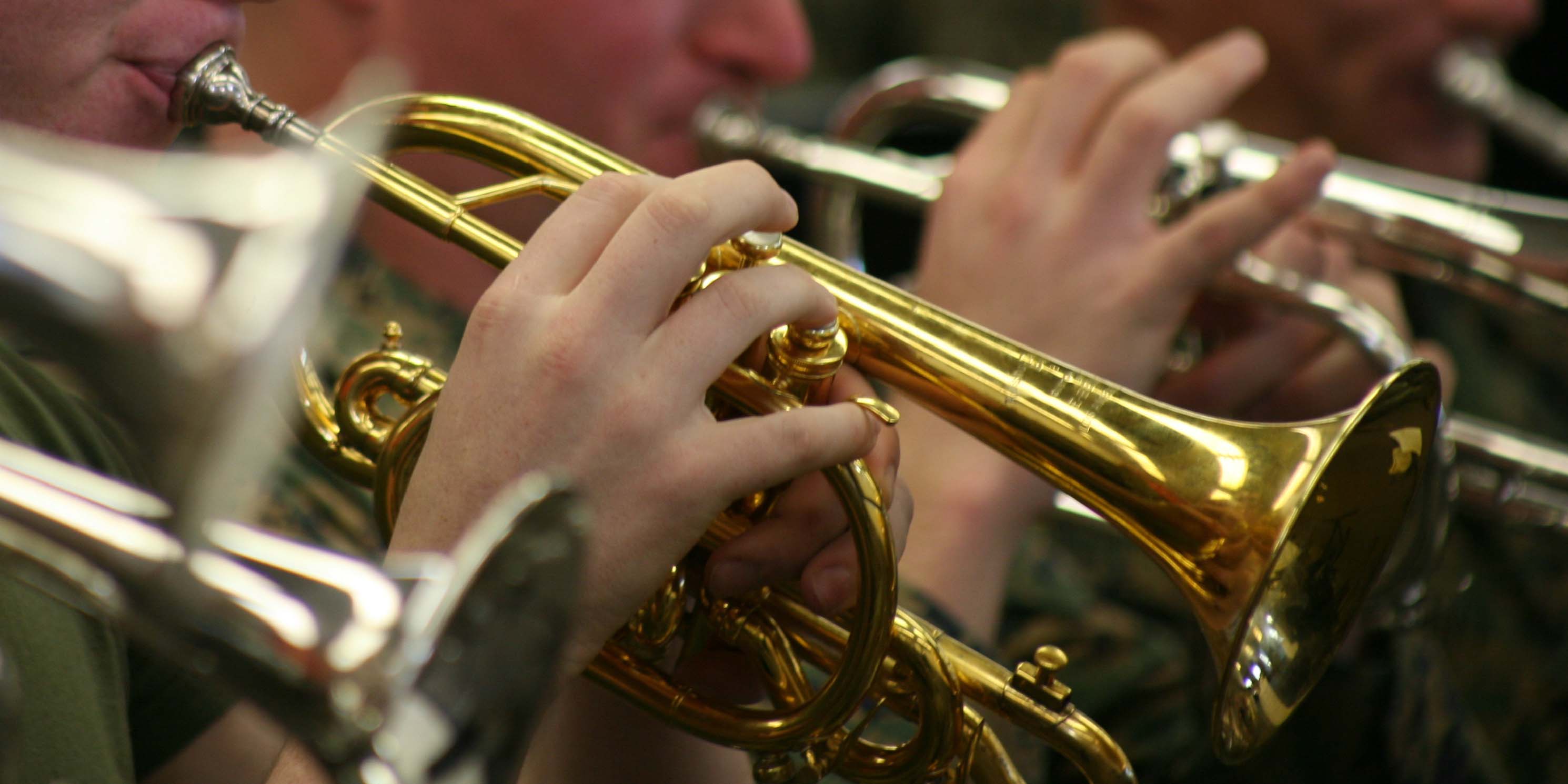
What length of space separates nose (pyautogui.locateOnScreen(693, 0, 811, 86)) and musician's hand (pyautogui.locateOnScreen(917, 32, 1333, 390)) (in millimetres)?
187

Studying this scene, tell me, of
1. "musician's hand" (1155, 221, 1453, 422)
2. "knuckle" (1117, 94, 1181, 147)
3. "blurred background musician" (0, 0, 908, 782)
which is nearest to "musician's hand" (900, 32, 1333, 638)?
"knuckle" (1117, 94, 1181, 147)

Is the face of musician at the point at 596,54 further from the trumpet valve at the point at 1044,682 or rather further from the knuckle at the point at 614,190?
the trumpet valve at the point at 1044,682

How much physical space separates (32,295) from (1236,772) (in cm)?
132

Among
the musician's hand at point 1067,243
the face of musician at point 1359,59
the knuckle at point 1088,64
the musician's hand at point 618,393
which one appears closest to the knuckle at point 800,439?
the musician's hand at point 618,393

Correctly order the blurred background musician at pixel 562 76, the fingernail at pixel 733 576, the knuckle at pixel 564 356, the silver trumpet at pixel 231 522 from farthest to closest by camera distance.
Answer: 1. the blurred background musician at pixel 562 76
2. the fingernail at pixel 733 576
3. the knuckle at pixel 564 356
4. the silver trumpet at pixel 231 522

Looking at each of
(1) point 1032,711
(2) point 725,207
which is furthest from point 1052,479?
(2) point 725,207

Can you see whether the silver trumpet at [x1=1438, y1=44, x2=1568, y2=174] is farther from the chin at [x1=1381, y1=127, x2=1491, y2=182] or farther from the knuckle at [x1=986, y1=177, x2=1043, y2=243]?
the knuckle at [x1=986, y1=177, x2=1043, y2=243]

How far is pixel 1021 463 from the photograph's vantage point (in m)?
0.71

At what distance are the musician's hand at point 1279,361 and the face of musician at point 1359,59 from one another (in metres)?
0.39

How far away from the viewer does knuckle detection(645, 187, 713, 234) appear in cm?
58

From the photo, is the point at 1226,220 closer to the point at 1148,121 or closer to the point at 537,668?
the point at 1148,121

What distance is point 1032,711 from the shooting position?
71 cm

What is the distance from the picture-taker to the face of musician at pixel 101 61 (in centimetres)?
57

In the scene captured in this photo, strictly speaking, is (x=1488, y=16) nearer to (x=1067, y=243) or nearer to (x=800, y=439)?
(x=1067, y=243)
